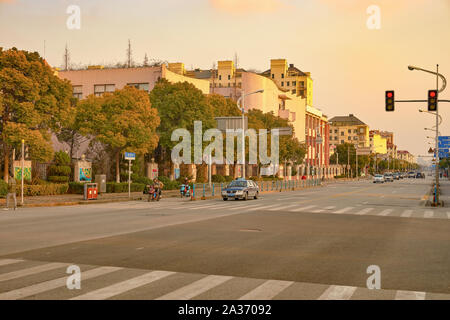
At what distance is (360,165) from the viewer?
15262 cm

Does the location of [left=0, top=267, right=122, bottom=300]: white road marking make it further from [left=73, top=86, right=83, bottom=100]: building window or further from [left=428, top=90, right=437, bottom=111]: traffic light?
[left=73, top=86, right=83, bottom=100]: building window

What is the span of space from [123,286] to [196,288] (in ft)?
3.87

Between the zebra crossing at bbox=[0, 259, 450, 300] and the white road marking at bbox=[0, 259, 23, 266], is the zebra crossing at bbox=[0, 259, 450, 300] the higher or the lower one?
the higher one

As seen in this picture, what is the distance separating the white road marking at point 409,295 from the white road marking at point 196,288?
111 inches

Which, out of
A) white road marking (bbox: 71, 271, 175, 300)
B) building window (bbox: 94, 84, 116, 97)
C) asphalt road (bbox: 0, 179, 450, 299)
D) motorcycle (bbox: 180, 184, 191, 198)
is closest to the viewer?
white road marking (bbox: 71, 271, 175, 300)

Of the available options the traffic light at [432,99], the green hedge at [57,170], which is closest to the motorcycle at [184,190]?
the green hedge at [57,170]

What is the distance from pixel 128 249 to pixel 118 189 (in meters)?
32.6

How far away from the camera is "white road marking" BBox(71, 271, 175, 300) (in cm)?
751

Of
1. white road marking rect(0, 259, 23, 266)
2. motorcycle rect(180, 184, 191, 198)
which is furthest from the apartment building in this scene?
white road marking rect(0, 259, 23, 266)

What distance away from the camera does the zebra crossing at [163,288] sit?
7.58 meters

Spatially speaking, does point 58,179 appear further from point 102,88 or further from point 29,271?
point 102,88

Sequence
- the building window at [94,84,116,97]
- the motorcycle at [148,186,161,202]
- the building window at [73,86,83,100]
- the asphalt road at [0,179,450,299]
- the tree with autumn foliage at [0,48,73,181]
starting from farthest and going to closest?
the building window at [73,86,83,100], the building window at [94,84,116,97], the motorcycle at [148,186,161,202], the tree with autumn foliage at [0,48,73,181], the asphalt road at [0,179,450,299]

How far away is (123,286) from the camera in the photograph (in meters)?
8.20
